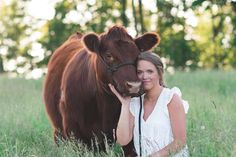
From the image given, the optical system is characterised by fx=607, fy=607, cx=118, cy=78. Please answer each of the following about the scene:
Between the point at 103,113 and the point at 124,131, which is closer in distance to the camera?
the point at 124,131

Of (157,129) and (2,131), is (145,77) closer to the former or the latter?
(157,129)

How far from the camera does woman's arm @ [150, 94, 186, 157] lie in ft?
18.2

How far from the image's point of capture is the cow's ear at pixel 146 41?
635 cm

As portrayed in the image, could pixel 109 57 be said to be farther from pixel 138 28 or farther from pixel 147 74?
pixel 138 28

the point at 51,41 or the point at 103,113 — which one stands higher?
the point at 103,113

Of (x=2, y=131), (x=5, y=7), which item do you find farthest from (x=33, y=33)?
(x=2, y=131)

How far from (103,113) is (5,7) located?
3605cm

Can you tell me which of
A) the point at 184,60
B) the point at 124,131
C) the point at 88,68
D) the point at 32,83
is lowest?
the point at 184,60

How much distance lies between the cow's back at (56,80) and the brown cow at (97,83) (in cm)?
4

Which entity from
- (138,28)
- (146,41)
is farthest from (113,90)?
(138,28)

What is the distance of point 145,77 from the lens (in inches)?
226

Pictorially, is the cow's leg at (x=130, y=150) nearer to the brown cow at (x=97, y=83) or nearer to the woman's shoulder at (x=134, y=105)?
the brown cow at (x=97, y=83)

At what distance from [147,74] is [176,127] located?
0.57 metres

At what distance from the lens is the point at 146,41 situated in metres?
6.39
